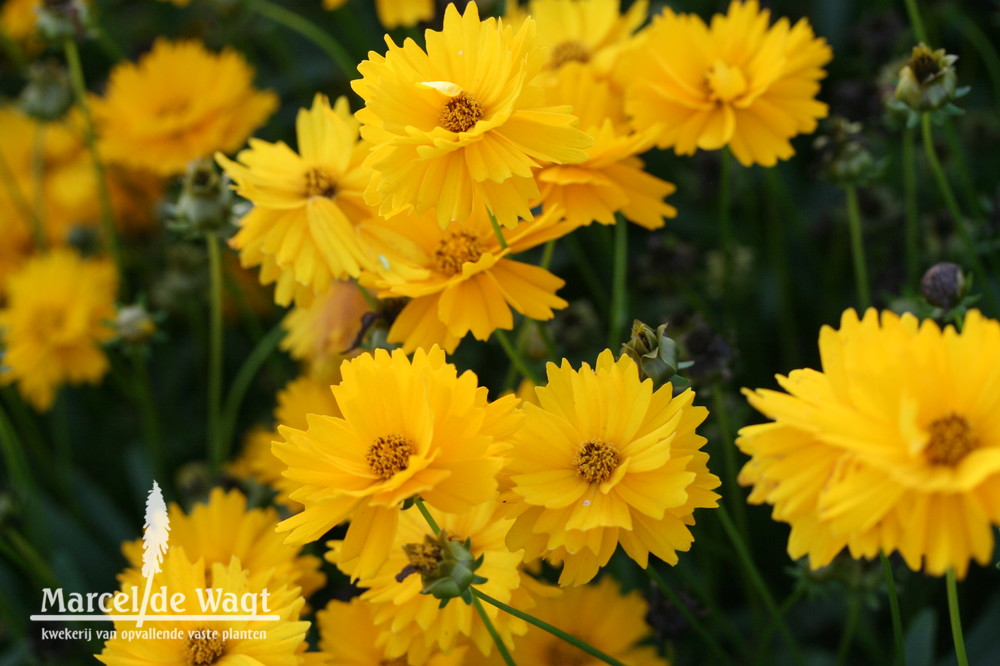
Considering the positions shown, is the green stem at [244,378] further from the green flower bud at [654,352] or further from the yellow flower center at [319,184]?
the green flower bud at [654,352]

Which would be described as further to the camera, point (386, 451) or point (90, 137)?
point (90, 137)

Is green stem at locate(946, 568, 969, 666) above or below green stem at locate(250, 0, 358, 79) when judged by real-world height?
below

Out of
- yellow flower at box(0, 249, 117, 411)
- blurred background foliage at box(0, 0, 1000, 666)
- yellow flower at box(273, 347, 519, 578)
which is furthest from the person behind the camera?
yellow flower at box(0, 249, 117, 411)

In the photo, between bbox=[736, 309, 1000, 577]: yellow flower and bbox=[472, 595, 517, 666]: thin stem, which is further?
bbox=[472, 595, 517, 666]: thin stem

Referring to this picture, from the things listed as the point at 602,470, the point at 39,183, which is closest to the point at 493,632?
the point at 602,470

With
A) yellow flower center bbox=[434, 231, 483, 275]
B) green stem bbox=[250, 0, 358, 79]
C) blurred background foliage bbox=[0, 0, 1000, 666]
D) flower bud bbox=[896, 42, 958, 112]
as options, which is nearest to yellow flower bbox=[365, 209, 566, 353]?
yellow flower center bbox=[434, 231, 483, 275]

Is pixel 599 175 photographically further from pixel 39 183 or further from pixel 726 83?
pixel 39 183

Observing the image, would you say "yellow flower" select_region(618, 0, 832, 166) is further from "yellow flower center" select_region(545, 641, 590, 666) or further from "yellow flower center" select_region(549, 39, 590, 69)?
"yellow flower center" select_region(545, 641, 590, 666)
